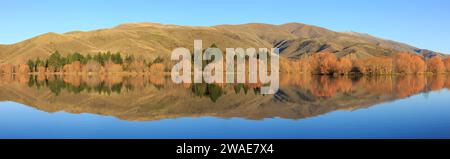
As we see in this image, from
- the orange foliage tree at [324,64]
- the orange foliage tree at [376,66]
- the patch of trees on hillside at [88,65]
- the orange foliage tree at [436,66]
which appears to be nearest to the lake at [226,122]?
the orange foliage tree at [324,64]

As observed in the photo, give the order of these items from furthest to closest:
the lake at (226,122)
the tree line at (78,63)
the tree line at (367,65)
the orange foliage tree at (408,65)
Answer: the tree line at (78,63), the orange foliage tree at (408,65), the tree line at (367,65), the lake at (226,122)

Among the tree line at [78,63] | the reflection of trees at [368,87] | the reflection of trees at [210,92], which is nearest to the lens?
the reflection of trees at [210,92]

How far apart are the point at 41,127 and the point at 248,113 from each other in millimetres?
13936

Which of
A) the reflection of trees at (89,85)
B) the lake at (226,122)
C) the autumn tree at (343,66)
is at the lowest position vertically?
the lake at (226,122)

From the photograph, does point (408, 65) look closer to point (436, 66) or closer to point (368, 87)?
point (436, 66)

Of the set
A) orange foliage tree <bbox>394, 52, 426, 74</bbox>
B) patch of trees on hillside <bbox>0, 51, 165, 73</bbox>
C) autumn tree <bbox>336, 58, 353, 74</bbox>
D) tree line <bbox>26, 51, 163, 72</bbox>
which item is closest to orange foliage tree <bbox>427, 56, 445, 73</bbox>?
orange foliage tree <bbox>394, 52, 426, 74</bbox>

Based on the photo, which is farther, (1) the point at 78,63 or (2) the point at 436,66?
(2) the point at 436,66

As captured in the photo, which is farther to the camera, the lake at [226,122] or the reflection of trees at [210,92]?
the reflection of trees at [210,92]

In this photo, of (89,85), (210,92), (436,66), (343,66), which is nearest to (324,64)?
(343,66)

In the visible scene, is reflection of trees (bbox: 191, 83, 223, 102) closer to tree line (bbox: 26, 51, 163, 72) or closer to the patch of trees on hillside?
the patch of trees on hillside

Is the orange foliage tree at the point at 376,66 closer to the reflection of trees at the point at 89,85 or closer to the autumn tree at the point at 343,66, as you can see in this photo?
the autumn tree at the point at 343,66
